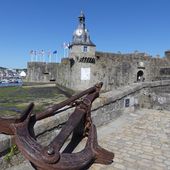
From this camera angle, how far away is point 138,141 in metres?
4.58

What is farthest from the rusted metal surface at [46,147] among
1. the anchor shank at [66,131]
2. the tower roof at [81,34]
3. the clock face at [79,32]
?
the clock face at [79,32]

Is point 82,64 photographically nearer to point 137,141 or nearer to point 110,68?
point 110,68

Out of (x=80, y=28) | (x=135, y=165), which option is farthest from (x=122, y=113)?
(x=80, y=28)

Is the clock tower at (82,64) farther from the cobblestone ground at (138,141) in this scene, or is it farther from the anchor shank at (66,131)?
the anchor shank at (66,131)

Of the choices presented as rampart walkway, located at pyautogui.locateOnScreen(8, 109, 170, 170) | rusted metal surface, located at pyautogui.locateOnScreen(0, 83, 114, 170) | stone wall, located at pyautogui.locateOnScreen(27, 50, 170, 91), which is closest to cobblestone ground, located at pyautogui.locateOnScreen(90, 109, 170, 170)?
rampart walkway, located at pyautogui.locateOnScreen(8, 109, 170, 170)

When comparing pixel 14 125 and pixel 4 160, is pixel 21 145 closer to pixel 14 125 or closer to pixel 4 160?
pixel 14 125

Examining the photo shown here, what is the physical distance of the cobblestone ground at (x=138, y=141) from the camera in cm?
364

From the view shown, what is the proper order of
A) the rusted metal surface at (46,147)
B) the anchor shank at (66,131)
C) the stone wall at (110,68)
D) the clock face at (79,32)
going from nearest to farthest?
the rusted metal surface at (46,147) → the anchor shank at (66,131) → the stone wall at (110,68) → the clock face at (79,32)

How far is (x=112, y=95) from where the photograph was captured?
5.90 m

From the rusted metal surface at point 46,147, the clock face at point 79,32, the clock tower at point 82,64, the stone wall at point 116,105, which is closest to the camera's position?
the rusted metal surface at point 46,147

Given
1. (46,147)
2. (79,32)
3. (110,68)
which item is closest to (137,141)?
(46,147)

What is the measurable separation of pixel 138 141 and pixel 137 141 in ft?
0.05

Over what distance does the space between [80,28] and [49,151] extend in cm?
3767

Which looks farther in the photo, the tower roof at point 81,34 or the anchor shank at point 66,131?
the tower roof at point 81,34
